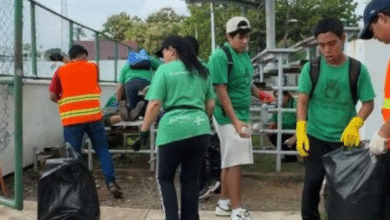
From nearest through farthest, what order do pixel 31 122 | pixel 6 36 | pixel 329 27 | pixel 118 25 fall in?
pixel 329 27 < pixel 6 36 < pixel 31 122 < pixel 118 25

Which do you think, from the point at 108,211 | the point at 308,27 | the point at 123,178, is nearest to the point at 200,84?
the point at 108,211

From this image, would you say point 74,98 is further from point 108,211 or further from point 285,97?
point 285,97

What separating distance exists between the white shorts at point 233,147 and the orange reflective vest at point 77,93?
1644 millimetres

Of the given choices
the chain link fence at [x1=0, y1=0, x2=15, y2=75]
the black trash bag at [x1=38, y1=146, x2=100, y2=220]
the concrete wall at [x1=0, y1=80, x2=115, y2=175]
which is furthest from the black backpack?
the concrete wall at [x1=0, y1=80, x2=115, y2=175]

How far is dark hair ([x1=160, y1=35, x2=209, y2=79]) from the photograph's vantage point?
348 centimetres

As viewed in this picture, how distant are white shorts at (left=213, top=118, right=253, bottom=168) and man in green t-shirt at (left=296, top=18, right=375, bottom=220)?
0.71 m

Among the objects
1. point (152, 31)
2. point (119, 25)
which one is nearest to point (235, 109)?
point (152, 31)

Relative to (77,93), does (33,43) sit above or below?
above

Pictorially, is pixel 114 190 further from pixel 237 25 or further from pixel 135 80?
pixel 237 25

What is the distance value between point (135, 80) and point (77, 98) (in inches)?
39.9

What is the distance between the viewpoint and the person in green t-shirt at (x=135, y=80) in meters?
5.81

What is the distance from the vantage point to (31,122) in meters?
6.54

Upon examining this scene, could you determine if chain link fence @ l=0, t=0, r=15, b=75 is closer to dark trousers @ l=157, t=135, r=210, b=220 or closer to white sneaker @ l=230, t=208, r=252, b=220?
dark trousers @ l=157, t=135, r=210, b=220

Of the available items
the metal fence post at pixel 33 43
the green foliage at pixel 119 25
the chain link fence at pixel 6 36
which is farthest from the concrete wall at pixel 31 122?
the green foliage at pixel 119 25
